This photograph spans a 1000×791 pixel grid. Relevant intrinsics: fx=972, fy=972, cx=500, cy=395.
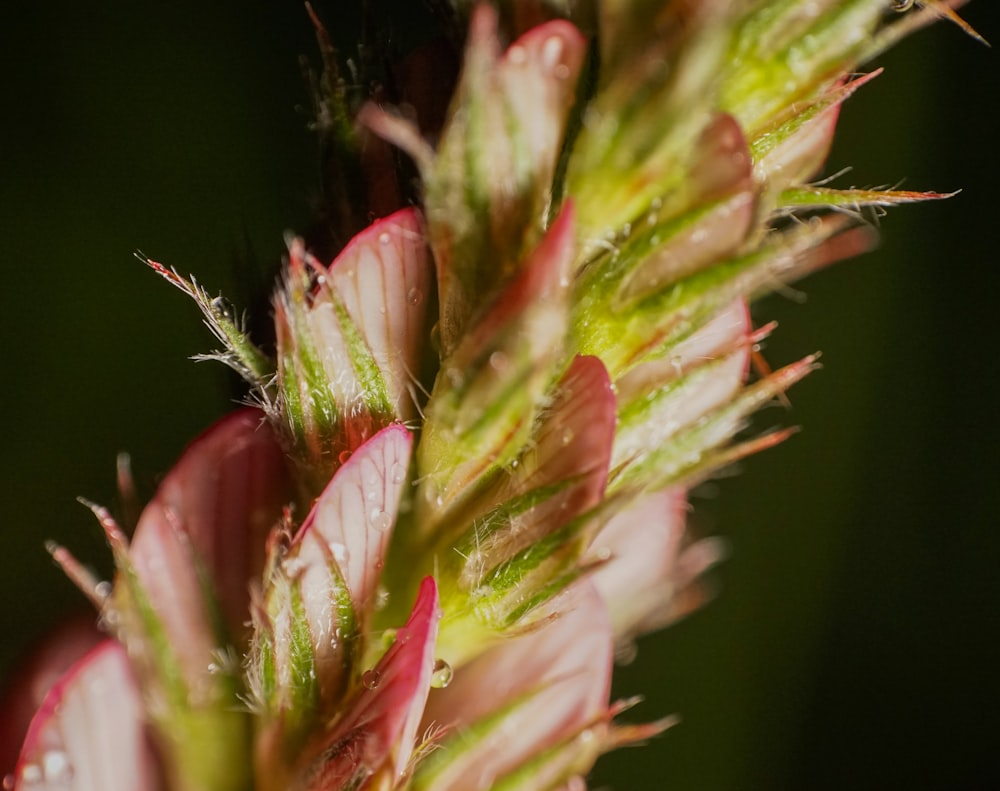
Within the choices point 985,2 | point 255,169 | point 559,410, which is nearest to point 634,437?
point 559,410

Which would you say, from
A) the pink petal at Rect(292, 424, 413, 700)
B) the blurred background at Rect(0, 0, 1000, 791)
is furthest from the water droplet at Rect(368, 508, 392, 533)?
the blurred background at Rect(0, 0, 1000, 791)

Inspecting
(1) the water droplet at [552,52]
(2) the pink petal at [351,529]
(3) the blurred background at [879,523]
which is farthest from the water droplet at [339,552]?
(3) the blurred background at [879,523]

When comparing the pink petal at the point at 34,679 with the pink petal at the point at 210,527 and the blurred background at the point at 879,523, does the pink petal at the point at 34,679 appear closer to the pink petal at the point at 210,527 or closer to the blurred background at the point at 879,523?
the pink petal at the point at 210,527

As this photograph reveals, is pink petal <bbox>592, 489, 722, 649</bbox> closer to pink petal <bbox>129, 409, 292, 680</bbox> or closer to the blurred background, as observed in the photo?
pink petal <bbox>129, 409, 292, 680</bbox>

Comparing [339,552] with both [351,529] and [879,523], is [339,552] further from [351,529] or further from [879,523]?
[879,523]

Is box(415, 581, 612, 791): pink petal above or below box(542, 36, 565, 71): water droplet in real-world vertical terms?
below

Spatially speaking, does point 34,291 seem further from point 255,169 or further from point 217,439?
point 217,439
